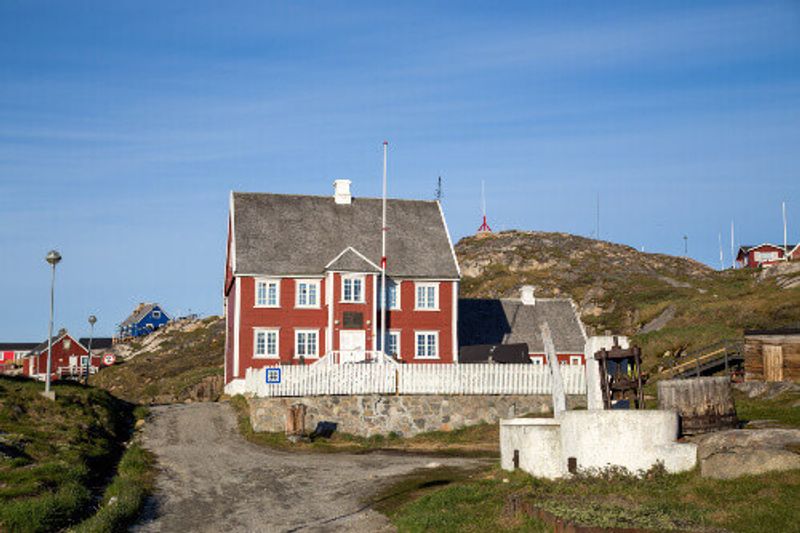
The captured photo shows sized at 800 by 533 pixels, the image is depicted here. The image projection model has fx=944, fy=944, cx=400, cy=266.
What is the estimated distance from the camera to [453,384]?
130 feet

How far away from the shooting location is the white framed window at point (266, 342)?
163 ft

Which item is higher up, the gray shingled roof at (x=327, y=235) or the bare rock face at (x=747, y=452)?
the gray shingled roof at (x=327, y=235)

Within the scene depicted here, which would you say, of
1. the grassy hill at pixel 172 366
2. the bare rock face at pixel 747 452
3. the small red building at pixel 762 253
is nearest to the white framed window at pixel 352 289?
the grassy hill at pixel 172 366

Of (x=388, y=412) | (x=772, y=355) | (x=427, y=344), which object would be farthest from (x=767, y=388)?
(x=427, y=344)

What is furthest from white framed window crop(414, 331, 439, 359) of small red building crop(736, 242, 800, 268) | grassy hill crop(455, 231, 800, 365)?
small red building crop(736, 242, 800, 268)

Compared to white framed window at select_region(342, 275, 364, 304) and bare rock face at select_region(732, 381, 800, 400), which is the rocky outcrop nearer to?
white framed window at select_region(342, 275, 364, 304)

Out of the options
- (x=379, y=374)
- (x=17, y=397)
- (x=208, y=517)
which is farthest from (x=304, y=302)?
(x=208, y=517)

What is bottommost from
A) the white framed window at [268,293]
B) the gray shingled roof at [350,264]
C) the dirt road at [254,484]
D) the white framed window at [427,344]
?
the dirt road at [254,484]

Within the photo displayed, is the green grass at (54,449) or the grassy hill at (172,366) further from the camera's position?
the grassy hill at (172,366)

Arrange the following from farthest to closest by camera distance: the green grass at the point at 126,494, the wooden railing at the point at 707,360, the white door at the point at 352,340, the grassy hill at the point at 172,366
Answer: the grassy hill at the point at 172,366, the white door at the point at 352,340, the wooden railing at the point at 707,360, the green grass at the point at 126,494

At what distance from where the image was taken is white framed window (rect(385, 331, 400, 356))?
50969mm

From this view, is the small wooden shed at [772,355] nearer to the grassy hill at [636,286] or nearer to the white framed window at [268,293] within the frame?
the grassy hill at [636,286]

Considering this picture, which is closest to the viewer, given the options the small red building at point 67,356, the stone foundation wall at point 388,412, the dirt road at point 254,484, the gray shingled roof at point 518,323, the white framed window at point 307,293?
the dirt road at point 254,484

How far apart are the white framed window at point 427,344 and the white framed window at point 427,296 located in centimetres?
137
